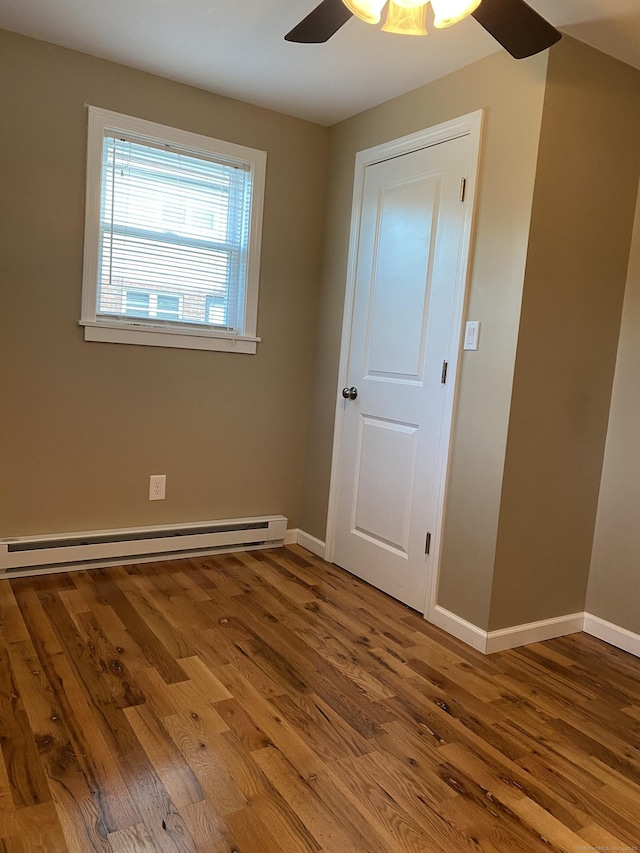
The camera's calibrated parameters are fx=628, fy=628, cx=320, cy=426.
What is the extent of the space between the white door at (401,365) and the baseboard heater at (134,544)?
465mm

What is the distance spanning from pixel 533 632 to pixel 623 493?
0.69 m

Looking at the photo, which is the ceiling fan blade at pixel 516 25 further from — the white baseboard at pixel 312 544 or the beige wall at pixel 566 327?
the white baseboard at pixel 312 544

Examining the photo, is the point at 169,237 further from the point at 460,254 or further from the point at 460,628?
the point at 460,628

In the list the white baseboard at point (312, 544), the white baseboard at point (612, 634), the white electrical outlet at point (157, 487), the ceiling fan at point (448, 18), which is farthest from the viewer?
the white baseboard at point (312, 544)

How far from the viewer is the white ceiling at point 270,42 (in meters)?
2.20

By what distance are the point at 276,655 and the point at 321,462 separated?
1327 millimetres

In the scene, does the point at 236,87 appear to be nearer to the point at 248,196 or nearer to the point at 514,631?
the point at 248,196

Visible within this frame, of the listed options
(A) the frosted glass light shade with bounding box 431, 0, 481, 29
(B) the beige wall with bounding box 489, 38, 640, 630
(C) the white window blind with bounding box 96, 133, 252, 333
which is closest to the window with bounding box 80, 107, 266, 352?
(C) the white window blind with bounding box 96, 133, 252, 333

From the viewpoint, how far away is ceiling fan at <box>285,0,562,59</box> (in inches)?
62.7

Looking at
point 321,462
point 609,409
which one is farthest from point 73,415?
point 609,409

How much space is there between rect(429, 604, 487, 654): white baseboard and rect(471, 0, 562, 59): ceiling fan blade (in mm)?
2010

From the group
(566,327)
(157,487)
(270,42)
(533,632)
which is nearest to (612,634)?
(533,632)

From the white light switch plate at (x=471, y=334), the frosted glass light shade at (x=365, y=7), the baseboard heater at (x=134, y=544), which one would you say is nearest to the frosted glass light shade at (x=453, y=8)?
the frosted glass light shade at (x=365, y=7)

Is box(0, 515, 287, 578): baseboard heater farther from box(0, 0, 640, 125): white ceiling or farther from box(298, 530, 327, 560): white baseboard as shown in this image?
box(0, 0, 640, 125): white ceiling
